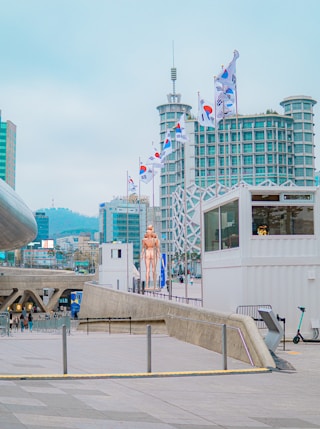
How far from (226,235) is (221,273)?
1254mm

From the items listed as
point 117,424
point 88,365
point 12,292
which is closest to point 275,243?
point 88,365

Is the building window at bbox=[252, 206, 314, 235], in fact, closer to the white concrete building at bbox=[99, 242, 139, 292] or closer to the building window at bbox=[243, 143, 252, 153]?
the white concrete building at bbox=[99, 242, 139, 292]

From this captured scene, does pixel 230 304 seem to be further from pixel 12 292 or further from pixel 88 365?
pixel 12 292

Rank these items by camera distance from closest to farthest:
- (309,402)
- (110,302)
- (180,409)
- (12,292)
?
(180,409) → (309,402) → (110,302) → (12,292)

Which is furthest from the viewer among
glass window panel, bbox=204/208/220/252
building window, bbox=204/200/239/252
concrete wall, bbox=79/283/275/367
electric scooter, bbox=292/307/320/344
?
glass window panel, bbox=204/208/220/252

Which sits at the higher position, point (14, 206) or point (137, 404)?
point (14, 206)

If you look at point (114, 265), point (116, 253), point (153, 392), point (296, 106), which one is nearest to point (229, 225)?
point (153, 392)

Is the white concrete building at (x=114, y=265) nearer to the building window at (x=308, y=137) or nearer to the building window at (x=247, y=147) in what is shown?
the building window at (x=247, y=147)

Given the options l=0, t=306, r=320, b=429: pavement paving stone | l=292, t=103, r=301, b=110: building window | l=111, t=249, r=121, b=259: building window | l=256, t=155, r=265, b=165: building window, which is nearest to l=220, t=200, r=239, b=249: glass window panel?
l=0, t=306, r=320, b=429: pavement paving stone

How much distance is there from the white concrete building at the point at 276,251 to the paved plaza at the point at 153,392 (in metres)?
3.37

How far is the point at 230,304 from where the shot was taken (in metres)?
19.9

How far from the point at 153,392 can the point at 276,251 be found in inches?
390

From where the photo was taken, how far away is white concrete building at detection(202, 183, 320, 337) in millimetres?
18703

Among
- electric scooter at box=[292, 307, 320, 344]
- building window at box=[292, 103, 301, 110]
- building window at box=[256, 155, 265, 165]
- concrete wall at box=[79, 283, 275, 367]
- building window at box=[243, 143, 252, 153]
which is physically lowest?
electric scooter at box=[292, 307, 320, 344]
